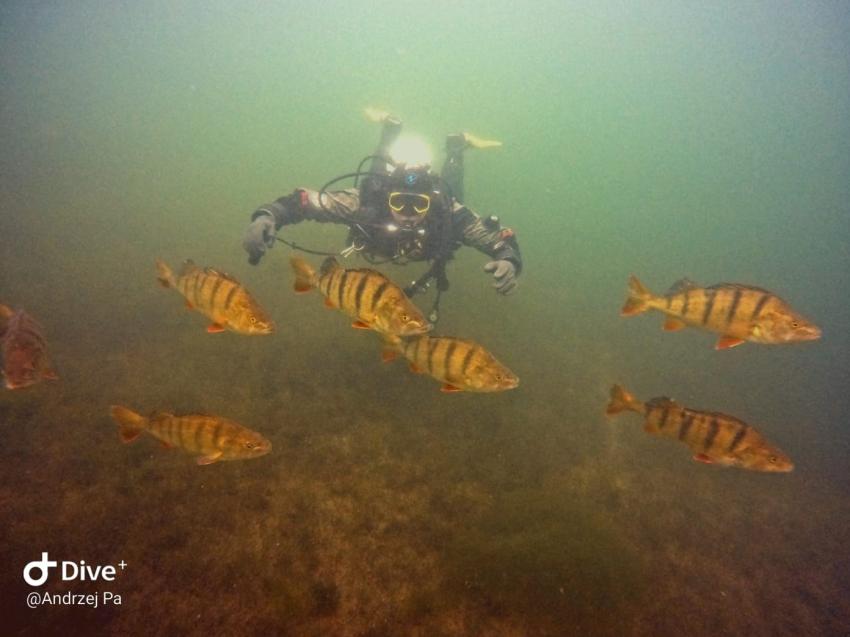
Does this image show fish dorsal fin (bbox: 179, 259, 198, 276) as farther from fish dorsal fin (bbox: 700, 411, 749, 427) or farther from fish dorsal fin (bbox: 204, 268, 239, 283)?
fish dorsal fin (bbox: 700, 411, 749, 427)

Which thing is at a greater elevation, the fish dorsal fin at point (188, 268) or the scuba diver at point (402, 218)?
the scuba diver at point (402, 218)

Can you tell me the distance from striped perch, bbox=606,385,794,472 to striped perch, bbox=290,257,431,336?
267cm

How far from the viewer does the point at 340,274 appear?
13.0ft

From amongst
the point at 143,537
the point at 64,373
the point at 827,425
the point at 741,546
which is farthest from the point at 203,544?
the point at 827,425

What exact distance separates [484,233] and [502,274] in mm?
1944

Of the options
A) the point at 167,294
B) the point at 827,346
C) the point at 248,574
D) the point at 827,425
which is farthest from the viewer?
the point at 827,346

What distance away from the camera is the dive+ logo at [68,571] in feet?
12.7

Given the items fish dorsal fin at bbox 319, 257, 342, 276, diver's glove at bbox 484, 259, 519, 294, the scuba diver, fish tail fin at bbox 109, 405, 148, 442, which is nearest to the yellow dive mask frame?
the scuba diver

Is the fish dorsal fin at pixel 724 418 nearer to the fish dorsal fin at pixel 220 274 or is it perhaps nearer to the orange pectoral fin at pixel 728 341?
the orange pectoral fin at pixel 728 341

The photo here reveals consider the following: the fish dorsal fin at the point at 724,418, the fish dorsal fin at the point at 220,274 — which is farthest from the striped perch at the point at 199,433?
the fish dorsal fin at the point at 724,418

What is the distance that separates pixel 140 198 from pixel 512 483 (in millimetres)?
24508

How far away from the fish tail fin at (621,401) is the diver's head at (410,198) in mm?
3996

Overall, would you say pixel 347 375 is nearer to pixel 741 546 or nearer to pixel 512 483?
pixel 512 483

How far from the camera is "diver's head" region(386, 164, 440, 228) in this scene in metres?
6.88
